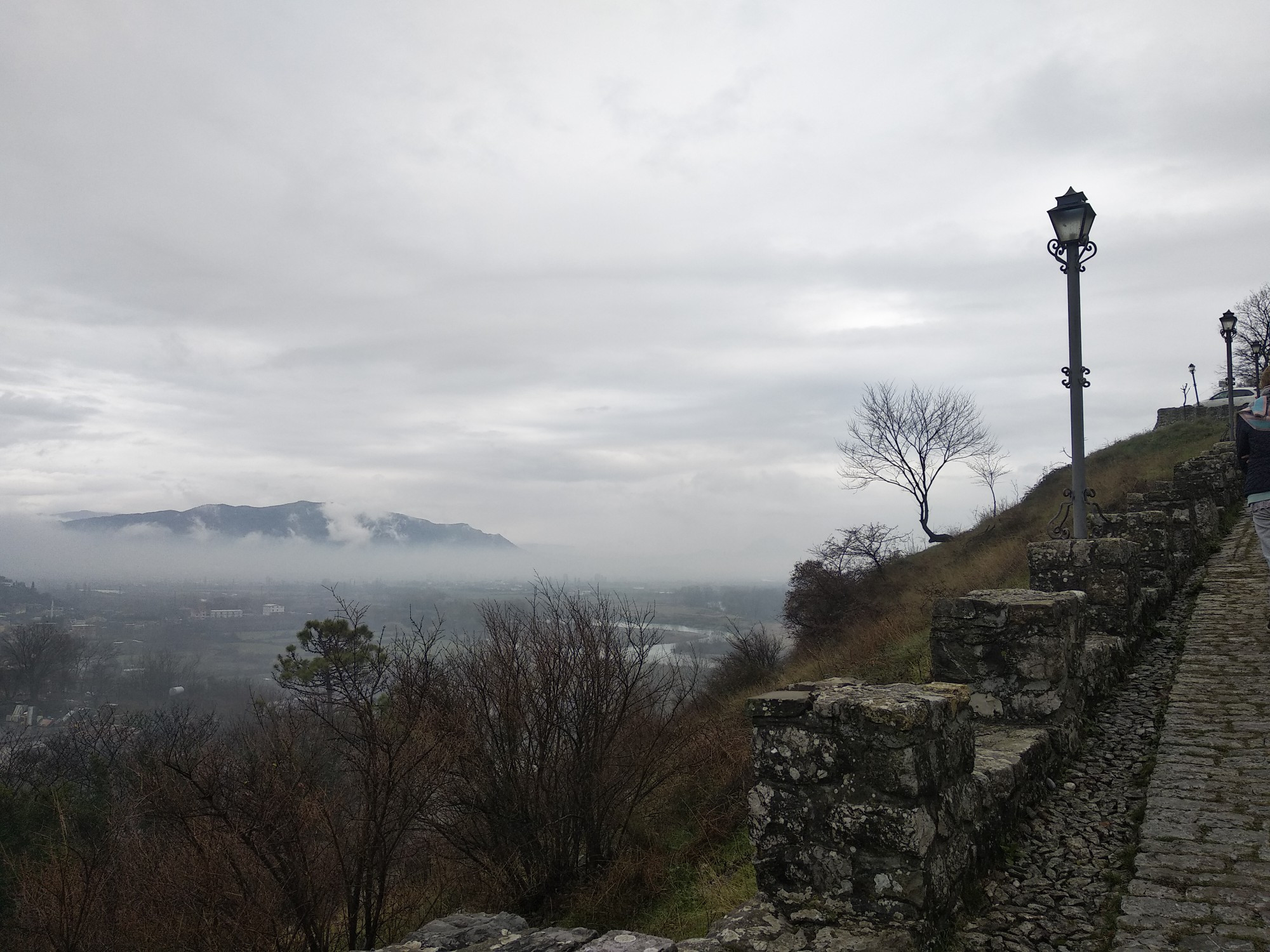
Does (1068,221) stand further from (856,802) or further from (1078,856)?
(856,802)

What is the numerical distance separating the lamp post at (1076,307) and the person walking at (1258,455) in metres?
1.31

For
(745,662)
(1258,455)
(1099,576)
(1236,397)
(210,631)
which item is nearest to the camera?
(1258,455)

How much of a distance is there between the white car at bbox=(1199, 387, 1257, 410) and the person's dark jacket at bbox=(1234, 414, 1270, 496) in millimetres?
29230

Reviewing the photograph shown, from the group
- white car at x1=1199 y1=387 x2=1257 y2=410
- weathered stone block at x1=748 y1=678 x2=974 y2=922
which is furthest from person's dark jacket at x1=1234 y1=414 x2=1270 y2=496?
white car at x1=1199 y1=387 x2=1257 y2=410

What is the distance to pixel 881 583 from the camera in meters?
24.8

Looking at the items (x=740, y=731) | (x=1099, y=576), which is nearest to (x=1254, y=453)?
(x=1099, y=576)

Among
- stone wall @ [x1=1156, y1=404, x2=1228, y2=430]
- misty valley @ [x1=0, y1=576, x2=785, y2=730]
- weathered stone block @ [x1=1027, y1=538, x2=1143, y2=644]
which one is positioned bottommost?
misty valley @ [x1=0, y1=576, x2=785, y2=730]

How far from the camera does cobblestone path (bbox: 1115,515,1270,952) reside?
2.85 meters

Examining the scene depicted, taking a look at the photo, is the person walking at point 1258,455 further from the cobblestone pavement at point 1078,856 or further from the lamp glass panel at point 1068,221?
the lamp glass panel at point 1068,221

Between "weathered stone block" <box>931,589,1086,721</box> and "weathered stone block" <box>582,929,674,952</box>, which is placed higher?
"weathered stone block" <box>931,589,1086,721</box>

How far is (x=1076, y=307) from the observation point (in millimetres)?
7699

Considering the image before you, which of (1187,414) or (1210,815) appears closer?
(1210,815)

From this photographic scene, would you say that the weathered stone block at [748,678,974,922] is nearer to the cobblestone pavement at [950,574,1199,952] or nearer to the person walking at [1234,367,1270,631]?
the cobblestone pavement at [950,574,1199,952]

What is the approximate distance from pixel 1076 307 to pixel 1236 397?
110 ft
